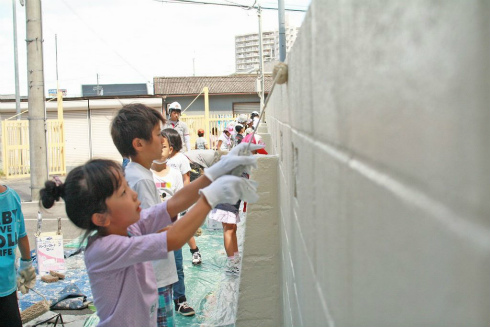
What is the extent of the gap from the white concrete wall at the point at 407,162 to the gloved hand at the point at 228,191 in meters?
0.88

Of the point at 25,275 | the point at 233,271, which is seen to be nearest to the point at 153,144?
the point at 25,275

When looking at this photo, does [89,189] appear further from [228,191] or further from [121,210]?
[228,191]

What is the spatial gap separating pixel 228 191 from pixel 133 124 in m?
1.20

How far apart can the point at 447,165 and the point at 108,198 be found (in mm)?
1901

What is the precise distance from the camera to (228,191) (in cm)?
210

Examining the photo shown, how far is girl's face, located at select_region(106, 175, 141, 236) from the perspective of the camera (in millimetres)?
2227

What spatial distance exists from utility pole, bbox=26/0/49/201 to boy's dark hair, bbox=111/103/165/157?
7.46m

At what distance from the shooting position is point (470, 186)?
44 cm

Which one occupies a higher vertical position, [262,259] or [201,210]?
[201,210]

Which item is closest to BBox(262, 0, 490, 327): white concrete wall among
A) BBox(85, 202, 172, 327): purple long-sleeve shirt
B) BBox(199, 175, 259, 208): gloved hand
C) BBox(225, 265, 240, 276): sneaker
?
BBox(199, 175, 259, 208): gloved hand

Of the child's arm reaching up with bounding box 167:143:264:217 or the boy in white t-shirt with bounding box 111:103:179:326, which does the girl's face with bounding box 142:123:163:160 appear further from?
the child's arm reaching up with bounding box 167:143:264:217

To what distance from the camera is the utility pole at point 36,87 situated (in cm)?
980

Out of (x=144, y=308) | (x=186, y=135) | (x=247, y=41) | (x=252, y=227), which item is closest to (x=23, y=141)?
(x=186, y=135)

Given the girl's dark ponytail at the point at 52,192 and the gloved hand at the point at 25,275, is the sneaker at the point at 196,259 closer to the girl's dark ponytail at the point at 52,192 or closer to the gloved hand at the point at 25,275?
the gloved hand at the point at 25,275
